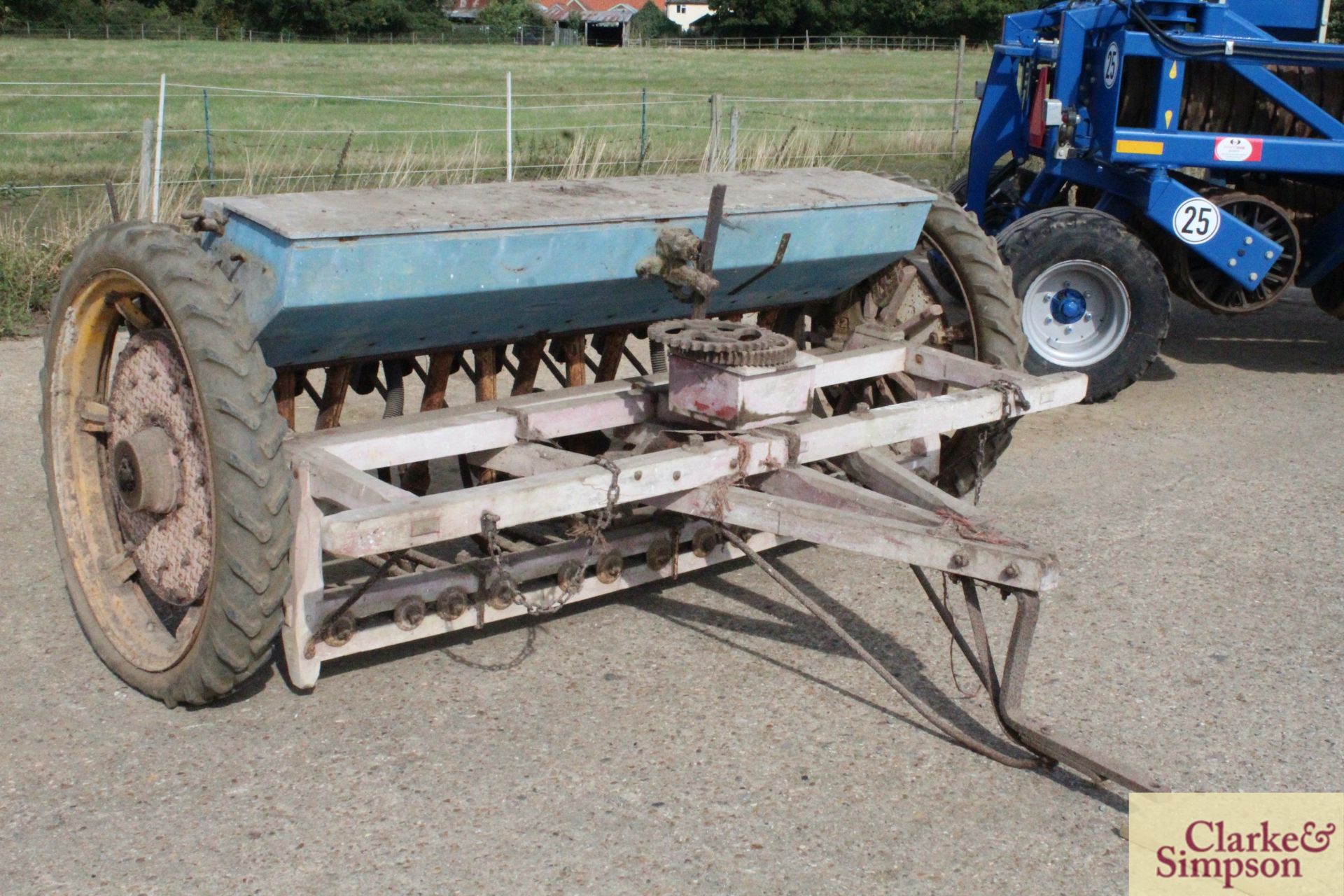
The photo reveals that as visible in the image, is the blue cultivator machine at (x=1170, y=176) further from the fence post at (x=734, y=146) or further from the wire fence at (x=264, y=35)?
the wire fence at (x=264, y=35)

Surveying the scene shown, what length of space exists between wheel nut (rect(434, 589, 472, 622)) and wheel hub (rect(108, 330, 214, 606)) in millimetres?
611

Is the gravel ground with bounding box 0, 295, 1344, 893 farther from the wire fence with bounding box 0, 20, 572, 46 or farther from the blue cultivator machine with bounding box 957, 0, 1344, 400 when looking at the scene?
the wire fence with bounding box 0, 20, 572, 46

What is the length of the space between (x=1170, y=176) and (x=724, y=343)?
181 inches

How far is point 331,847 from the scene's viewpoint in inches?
121

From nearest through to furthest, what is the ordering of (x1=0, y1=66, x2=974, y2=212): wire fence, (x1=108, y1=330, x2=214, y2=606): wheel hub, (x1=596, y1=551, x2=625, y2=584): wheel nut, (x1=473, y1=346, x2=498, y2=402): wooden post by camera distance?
(x1=108, y1=330, x2=214, y2=606): wheel hub, (x1=596, y1=551, x2=625, y2=584): wheel nut, (x1=473, y1=346, x2=498, y2=402): wooden post, (x1=0, y1=66, x2=974, y2=212): wire fence

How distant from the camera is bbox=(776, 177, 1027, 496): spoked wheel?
492 cm

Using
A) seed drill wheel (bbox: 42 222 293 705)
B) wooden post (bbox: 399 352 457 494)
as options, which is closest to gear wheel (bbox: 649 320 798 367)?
wooden post (bbox: 399 352 457 494)

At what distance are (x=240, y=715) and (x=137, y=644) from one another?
39 centimetres

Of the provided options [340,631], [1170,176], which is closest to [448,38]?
[1170,176]

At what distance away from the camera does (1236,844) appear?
10.6ft

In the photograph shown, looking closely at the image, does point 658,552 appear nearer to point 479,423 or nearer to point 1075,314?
point 479,423

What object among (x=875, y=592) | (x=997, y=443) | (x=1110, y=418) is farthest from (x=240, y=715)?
(x=1110, y=418)

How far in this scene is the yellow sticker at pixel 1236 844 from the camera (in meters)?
3.08

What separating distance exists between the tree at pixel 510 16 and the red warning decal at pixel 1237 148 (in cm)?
6503
